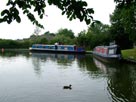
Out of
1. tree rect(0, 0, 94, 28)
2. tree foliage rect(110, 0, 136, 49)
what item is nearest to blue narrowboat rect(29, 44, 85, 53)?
tree foliage rect(110, 0, 136, 49)

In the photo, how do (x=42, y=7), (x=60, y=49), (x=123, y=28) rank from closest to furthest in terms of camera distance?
(x=42, y=7), (x=123, y=28), (x=60, y=49)

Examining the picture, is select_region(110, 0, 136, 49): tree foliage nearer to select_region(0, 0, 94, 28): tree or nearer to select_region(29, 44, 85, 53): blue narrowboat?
select_region(29, 44, 85, 53): blue narrowboat

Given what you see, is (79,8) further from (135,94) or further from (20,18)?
(135,94)

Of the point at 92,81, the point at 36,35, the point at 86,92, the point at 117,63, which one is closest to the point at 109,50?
the point at 117,63

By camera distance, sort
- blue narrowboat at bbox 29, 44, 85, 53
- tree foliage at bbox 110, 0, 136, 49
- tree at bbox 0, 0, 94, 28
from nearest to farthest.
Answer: tree at bbox 0, 0, 94, 28
tree foliage at bbox 110, 0, 136, 49
blue narrowboat at bbox 29, 44, 85, 53

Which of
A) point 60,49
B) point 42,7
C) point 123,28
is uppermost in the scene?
point 123,28

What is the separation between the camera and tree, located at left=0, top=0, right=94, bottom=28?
15.8 ft

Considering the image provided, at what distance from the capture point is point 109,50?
4522 centimetres

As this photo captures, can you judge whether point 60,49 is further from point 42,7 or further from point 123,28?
point 42,7

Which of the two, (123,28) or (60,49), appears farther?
(60,49)

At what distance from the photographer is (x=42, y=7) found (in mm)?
5273

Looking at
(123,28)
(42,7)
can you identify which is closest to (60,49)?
(123,28)

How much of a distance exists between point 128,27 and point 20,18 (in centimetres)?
3626

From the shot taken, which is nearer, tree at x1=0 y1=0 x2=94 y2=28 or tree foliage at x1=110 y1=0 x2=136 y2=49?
tree at x1=0 y1=0 x2=94 y2=28
